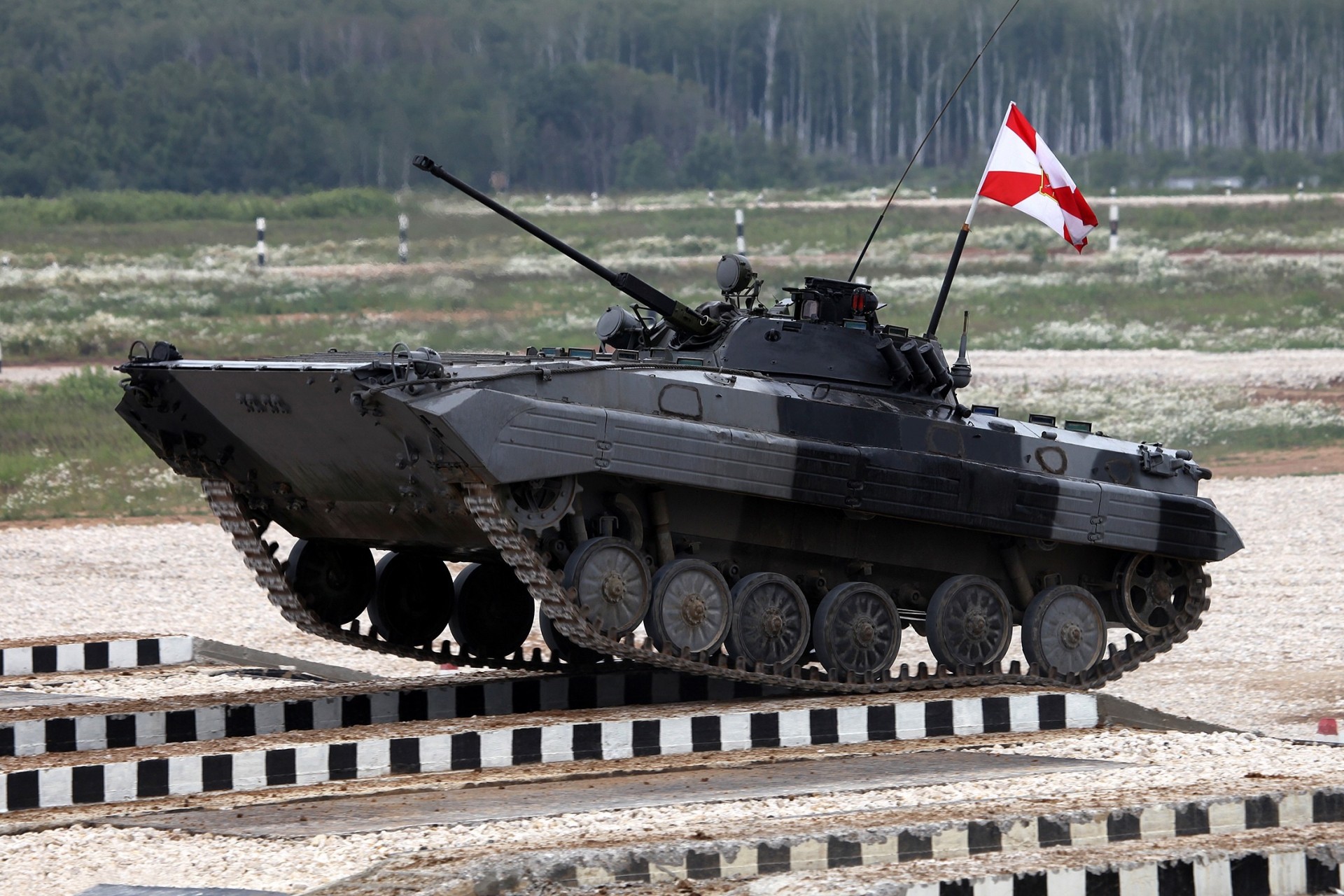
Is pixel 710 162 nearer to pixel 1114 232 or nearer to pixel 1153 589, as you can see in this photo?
pixel 1114 232

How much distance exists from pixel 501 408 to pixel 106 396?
783 inches

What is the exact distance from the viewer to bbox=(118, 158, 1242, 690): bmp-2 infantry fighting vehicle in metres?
13.5

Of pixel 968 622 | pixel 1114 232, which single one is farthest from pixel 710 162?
pixel 968 622

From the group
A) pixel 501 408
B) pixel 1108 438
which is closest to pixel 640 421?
pixel 501 408

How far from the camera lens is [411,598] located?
647 inches

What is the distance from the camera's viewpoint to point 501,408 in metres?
13.1

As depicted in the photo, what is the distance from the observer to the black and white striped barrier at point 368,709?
13.4 m

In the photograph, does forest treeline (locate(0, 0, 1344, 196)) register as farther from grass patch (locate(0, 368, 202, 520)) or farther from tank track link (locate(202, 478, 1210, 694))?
tank track link (locate(202, 478, 1210, 694))

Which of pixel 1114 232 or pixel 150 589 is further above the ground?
pixel 1114 232

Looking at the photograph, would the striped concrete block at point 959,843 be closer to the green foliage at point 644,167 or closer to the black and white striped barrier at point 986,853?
the black and white striped barrier at point 986,853

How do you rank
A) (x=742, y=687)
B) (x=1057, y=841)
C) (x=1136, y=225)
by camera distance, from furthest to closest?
(x=1136, y=225) → (x=742, y=687) → (x=1057, y=841)

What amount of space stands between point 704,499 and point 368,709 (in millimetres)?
2604

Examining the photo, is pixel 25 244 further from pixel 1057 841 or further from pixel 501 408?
pixel 1057 841

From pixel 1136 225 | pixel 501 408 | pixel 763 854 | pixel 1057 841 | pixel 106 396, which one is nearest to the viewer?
pixel 763 854
